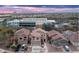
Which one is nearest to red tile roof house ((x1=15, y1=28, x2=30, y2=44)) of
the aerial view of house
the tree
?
the aerial view of house

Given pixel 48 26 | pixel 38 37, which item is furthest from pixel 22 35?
pixel 48 26

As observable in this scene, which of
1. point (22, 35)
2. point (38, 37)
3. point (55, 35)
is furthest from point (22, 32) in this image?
point (55, 35)

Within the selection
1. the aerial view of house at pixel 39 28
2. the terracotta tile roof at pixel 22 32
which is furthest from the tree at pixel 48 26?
the terracotta tile roof at pixel 22 32

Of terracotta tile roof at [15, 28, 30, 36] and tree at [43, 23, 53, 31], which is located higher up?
tree at [43, 23, 53, 31]

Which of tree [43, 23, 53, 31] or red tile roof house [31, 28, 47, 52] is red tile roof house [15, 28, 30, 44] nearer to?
red tile roof house [31, 28, 47, 52]

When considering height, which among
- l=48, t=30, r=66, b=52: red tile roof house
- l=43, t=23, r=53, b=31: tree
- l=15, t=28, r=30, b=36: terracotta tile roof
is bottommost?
l=48, t=30, r=66, b=52: red tile roof house

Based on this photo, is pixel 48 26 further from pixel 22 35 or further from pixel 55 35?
pixel 22 35

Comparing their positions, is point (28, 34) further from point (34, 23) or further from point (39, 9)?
point (39, 9)

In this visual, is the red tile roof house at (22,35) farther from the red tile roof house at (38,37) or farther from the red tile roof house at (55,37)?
the red tile roof house at (55,37)
